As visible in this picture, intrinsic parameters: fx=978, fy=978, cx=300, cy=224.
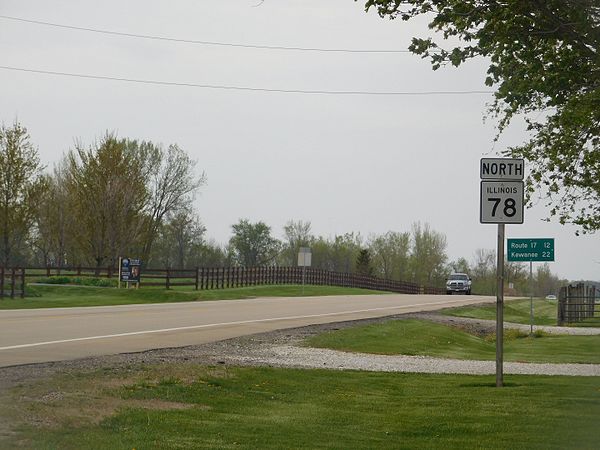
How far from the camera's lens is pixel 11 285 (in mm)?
39062

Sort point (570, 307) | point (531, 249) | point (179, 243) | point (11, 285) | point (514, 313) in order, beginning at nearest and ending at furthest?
point (531, 249)
point (11, 285)
point (570, 307)
point (514, 313)
point (179, 243)

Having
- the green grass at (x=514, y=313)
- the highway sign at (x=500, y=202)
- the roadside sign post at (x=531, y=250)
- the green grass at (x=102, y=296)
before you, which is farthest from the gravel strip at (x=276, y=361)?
the green grass at (x=514, y=313)

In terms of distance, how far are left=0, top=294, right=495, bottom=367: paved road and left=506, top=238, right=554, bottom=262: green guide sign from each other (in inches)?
221

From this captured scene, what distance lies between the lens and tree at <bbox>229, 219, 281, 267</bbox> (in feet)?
385

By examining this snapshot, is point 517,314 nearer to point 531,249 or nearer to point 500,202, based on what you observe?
point 531,249

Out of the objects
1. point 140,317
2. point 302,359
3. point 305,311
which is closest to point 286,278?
point 305,311

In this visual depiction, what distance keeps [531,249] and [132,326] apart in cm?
1325

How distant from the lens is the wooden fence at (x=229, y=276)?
52.8m

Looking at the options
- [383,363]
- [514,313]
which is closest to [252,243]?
[514,313]

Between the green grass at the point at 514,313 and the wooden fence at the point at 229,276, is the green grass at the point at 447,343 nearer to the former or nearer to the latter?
the green grass at the point at 514,313

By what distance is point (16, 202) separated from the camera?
5403cm

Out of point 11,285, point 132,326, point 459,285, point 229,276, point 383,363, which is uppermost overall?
point 229,276

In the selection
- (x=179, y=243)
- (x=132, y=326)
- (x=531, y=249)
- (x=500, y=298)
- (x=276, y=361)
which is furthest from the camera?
(x=179, y=243)

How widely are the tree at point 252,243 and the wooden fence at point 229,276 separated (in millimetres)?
29272
